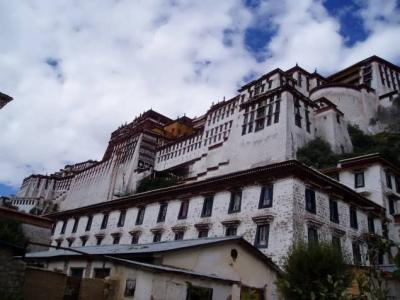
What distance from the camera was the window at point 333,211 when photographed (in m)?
22.8

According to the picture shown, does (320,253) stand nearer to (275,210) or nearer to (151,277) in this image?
(151,277)

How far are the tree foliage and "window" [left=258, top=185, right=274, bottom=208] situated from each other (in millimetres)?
13814

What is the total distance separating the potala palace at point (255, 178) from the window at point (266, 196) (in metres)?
0.08

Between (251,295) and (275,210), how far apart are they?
13.1m

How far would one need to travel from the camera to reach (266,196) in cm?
2197

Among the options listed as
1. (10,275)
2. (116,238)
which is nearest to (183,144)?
(116,238)

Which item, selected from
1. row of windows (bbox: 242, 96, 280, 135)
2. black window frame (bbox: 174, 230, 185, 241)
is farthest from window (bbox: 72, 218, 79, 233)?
row of windows (bbox: 242, 96, 280, 135)

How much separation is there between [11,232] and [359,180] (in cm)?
2549

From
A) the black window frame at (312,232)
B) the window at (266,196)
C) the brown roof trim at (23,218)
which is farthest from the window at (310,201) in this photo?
the brown roof trim at (23,218)

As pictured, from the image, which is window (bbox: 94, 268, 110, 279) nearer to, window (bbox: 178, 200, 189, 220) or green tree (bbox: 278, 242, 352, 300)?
green tree (bbox: 278, 242, 352, 300)

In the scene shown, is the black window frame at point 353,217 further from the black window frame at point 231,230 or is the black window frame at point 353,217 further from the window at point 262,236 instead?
the black window frame at point 231,230

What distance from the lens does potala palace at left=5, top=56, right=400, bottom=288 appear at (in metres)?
21.7

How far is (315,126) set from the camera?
4753 cm

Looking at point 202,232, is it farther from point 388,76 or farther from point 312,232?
point 388,76
